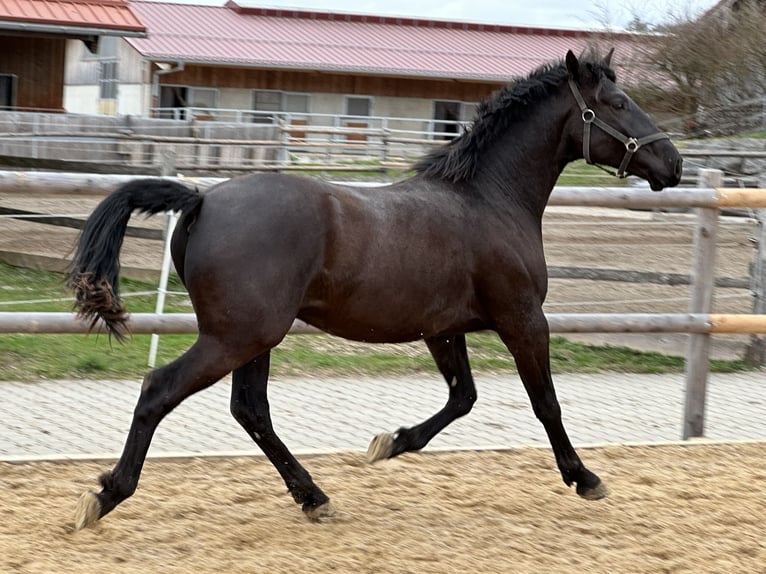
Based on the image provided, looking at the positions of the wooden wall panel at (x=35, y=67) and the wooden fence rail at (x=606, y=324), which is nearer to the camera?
the wooden fence rail at (x=606, y=324)

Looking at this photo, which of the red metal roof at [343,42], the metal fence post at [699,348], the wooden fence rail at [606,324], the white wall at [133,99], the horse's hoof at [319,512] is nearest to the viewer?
the horse's hoof at [319,512]

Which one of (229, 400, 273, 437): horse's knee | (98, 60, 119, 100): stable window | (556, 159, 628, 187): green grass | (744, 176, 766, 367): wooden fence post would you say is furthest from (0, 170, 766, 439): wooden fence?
(98, 60, 119, 100): stable window

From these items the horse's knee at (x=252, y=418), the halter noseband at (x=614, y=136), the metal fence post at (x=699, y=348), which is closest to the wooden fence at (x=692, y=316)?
the metal fence post at (x=699, y=348)

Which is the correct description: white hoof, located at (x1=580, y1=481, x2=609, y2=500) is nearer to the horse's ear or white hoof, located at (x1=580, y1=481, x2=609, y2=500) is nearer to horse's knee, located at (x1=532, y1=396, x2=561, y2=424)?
horse's knee, located at (x1=532, y1=396, x2=561, y2=424)

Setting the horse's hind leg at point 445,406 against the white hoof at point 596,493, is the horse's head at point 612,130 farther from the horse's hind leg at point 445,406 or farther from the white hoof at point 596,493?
the white hoof at point 596,493

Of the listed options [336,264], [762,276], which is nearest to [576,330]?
[336,264]

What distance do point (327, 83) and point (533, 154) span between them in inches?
1222

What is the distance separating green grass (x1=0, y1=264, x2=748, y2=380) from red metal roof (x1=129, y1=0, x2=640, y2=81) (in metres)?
24.5

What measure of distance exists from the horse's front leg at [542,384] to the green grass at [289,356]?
10.8ft

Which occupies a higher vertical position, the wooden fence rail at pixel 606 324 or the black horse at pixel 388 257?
the black horse at pixel 388 257

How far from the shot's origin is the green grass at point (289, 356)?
7828 millimetres

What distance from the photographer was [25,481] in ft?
16.6

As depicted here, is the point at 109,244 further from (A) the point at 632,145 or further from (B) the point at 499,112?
(A) the point at 632,145

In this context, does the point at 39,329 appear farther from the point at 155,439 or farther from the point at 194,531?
the point at 194,531
